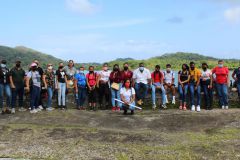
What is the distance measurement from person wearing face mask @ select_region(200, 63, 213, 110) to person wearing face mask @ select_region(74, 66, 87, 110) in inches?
233

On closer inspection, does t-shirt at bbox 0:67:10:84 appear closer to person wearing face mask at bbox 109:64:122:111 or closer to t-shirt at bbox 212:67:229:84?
person wearing face mask at bbox 109:64:122:111

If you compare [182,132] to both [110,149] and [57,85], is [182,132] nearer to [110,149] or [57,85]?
[110,149]

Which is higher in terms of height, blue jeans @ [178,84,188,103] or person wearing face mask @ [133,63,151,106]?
person wearing face mask @ [133,63,151,106]

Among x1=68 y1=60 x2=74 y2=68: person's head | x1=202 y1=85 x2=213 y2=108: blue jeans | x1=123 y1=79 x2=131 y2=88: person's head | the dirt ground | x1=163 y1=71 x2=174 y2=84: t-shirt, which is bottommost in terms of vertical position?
the dirt ground

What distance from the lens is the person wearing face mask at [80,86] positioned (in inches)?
712

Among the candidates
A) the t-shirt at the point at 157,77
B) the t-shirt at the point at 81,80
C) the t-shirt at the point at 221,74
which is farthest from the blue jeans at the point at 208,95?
the t-shirt at the point at 81,80

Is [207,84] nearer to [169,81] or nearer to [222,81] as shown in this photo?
[222,81]

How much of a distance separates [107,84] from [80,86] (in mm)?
1384

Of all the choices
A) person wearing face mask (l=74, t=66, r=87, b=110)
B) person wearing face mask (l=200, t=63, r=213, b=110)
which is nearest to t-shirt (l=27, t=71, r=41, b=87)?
person wearing face mask (l=74, t=66, r=87, b=110)

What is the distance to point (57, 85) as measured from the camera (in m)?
17.9

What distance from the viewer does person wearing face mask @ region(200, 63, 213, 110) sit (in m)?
18.2

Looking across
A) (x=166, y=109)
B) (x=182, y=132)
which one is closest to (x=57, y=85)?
(x=166, y=109)

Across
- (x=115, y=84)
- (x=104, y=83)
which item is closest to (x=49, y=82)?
(x=104, y=83)

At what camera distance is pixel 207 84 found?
18.4 metres
